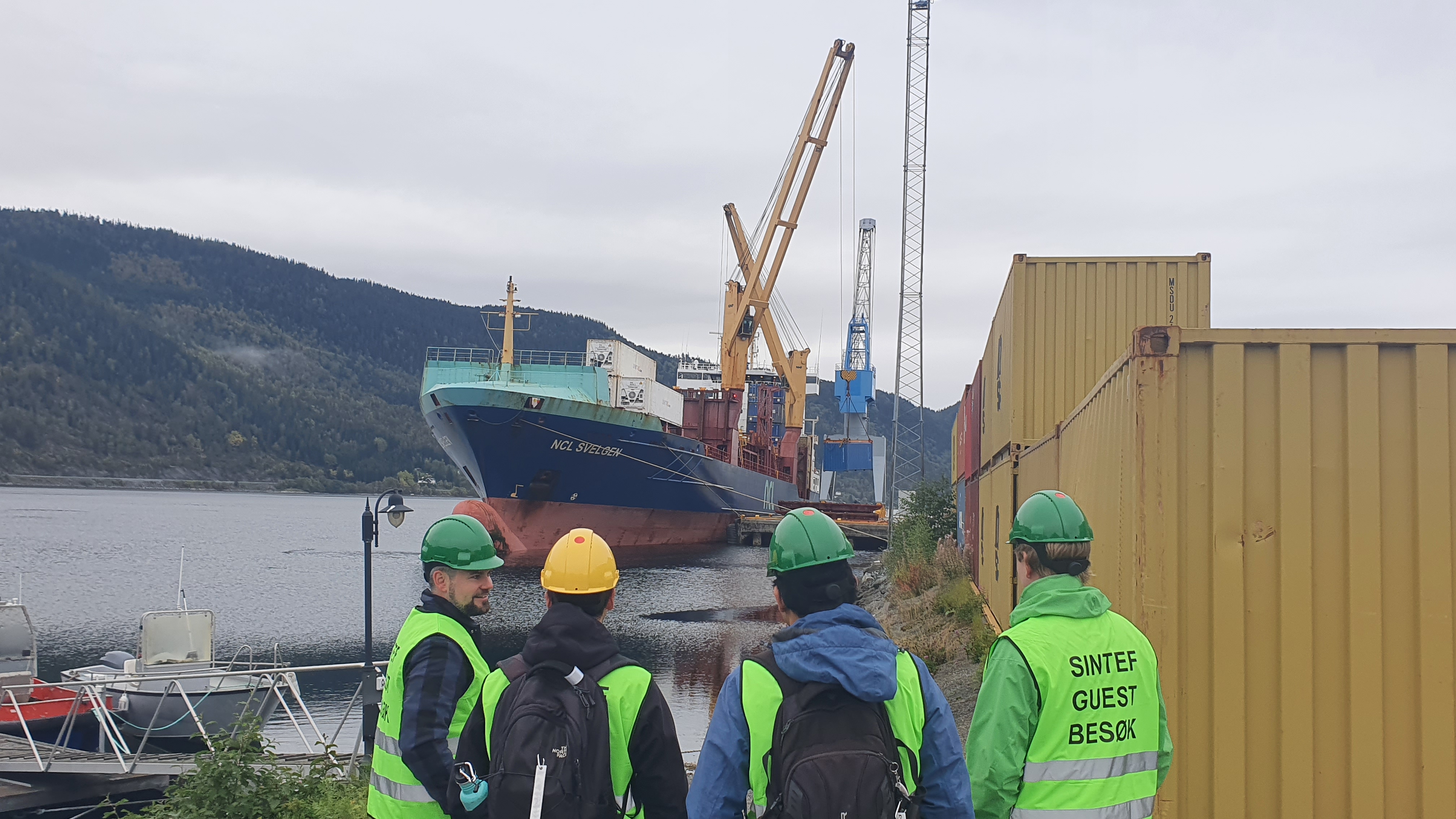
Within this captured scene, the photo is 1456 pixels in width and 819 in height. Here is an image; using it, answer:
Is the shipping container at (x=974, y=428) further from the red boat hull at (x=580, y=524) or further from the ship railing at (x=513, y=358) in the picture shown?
the ship railing at (x=513, y=358)

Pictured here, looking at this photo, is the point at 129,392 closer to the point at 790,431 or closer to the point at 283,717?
the point at 790,431

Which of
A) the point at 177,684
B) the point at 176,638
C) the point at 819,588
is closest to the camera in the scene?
the point at 819,588

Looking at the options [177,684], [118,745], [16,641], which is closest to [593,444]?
[16,641]

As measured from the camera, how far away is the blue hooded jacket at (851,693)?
219 centimetres

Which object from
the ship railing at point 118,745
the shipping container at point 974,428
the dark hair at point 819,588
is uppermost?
the shipping container at point 974,428

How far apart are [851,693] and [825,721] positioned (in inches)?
3.3

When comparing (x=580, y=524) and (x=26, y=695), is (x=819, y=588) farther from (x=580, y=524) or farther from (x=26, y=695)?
(x=580, y=524)

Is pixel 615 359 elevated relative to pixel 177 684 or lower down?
elevated

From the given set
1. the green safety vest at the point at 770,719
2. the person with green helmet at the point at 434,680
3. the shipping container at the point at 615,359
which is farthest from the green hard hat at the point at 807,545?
the shipping container at the point at 615,359

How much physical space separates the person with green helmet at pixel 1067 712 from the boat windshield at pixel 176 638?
11.2m

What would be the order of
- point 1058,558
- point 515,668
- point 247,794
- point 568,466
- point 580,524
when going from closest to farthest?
point 515,668
point 1058,558
point 247,794
point 568,466
point 580,524

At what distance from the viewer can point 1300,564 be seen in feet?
12.5

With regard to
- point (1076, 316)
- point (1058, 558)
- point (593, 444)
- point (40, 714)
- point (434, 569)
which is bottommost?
point (40, 714)

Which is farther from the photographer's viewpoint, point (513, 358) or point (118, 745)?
point (513, 358)
